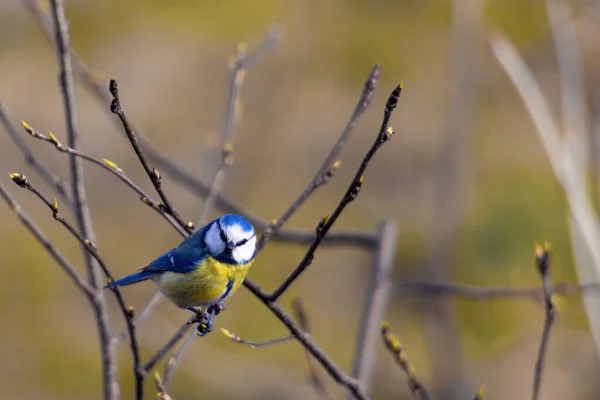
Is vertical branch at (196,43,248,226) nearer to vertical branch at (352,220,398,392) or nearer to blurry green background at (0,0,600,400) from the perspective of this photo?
vertical branch at (352,220,398,392)

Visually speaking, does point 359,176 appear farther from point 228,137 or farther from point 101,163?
point 228,137

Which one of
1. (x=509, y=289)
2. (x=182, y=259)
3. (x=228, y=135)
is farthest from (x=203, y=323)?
(x=509, y=289)

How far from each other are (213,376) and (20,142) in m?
2.41

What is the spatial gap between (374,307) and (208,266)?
0.61 metres

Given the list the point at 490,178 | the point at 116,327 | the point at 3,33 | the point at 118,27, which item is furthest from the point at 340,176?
the point at 3,33

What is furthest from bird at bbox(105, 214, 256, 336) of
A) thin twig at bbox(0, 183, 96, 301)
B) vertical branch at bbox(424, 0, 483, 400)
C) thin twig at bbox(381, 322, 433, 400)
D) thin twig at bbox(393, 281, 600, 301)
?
vertical branch at bbox(424, 0, 483, 400)

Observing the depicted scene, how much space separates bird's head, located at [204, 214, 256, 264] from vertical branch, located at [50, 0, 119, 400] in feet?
1.03

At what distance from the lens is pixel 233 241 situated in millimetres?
1580

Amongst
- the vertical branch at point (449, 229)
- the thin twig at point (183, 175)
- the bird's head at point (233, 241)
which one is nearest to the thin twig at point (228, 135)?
the thin twig at point (183, 175)

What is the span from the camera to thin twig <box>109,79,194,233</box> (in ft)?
3.37

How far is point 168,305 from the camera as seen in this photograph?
157 inches

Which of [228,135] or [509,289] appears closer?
[509,289]

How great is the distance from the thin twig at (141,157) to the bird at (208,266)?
26 centimetres

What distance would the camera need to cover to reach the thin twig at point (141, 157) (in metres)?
1.03
